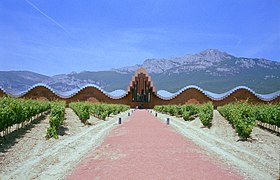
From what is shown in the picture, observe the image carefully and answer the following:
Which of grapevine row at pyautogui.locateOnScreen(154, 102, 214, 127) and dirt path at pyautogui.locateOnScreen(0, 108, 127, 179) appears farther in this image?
grapevine row at pyautogui.locateOnScreen(154, 102, 214, 127)

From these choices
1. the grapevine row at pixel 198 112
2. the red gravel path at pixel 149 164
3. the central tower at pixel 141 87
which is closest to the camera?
the red gravel path at pixel 149 164

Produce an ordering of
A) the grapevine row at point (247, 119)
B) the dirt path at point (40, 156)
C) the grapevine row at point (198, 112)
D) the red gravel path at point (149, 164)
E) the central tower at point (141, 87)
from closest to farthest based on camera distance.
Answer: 1. the red gravel path at point (149, 164)
2. the dirt path at point (40, 156)
3. the grapevine row at point (247, 119)
4. the grapevine row at point (198, 112)
5. the central tower at point (141, 87)

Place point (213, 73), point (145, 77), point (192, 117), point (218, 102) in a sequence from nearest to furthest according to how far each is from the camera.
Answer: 1. point (192, 117)
2. point (218, 102)
3. point (145, 77)
4. point (213, 73)

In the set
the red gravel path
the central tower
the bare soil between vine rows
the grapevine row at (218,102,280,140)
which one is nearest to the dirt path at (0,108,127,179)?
the bare soil between vine rows

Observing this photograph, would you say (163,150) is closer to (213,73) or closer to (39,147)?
(39,147)

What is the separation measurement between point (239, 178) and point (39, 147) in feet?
24.1

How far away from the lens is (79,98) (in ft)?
157

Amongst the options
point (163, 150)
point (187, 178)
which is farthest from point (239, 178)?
point (163, 150)

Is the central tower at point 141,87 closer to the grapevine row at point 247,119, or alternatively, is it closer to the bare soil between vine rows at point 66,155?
the grapevine row at point 247,119

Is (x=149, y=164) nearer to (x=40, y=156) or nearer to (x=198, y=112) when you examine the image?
(x=40, y=156)

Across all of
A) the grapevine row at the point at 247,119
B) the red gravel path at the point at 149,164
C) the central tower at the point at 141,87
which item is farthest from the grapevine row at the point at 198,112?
the central tower at the point at 141,87

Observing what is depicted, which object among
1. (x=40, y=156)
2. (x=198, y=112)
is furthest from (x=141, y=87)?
(x=40, y=156)

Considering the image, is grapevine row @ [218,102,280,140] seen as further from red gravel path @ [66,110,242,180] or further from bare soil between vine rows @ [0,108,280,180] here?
red gravel path @ [66,110,242,180]

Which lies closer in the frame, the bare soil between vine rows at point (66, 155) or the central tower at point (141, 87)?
the bare soil between vine rows at point (66, 155)
